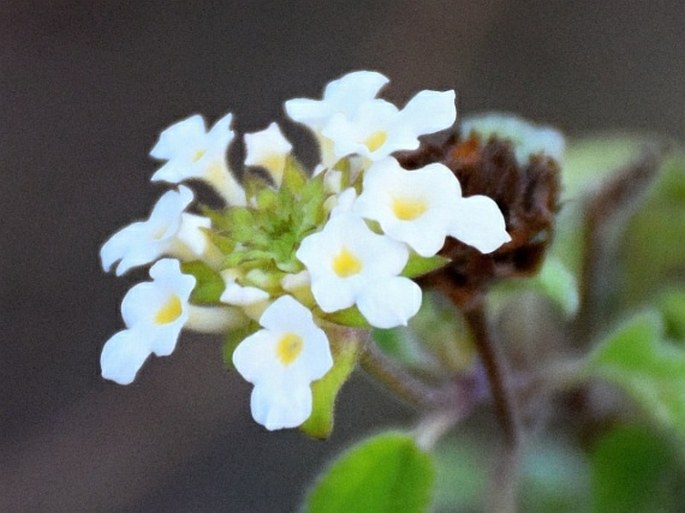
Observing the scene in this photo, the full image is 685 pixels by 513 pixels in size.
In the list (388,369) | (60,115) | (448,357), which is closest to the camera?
(388,369)

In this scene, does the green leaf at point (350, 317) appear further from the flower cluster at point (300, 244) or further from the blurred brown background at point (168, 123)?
the blurred brown background at point (168, 123)

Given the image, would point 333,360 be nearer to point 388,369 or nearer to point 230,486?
point 388,369

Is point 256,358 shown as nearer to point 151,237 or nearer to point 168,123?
point 151,237

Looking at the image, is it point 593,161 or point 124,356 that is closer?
point 124,356

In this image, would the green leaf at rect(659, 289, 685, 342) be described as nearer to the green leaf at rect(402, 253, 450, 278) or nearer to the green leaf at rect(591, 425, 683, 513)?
the green leaf at rect(591, 425, 683, 513)

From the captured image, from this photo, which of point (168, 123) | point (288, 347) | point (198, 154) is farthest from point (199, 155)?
point (168, 123)

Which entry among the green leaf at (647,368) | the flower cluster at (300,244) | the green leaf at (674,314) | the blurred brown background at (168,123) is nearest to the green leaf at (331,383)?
the flower cluster at (300,244)

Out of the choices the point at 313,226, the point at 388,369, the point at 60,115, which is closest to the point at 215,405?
the point at 60,115

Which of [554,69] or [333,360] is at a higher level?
[333,360]
